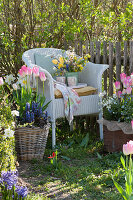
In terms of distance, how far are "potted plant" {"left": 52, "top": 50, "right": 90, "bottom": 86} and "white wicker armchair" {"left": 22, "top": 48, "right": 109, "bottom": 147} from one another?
171mm

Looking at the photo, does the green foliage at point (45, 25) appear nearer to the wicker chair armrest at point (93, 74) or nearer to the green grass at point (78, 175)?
the wicker chair armrest at point (93, 74)

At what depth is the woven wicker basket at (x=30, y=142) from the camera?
3.23 m

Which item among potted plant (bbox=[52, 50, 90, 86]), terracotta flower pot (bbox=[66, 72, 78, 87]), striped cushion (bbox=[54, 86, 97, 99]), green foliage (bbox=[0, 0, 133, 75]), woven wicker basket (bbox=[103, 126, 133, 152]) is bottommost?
woven wicker basket (bbox=[103, 126, 133, 152])

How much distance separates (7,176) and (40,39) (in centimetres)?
308

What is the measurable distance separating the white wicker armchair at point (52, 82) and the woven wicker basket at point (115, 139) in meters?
0.39

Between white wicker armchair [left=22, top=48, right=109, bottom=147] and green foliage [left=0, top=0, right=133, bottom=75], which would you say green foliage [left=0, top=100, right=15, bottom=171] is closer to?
white wicker armchair [left=22, top=48, right=109, bottom=147]

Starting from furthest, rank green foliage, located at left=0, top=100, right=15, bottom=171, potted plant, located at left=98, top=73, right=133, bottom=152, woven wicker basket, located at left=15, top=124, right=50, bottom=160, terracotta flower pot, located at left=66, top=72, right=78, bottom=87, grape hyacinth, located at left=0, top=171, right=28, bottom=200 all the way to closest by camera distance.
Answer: terracotta flower pot, located at left=66, top=72, right=78, bottom=87 < potted plant, located at left=98, top=73, right=133, bottom=152 < woven wicker basket, located at left=15, top=124, right=50, bottom=160 < green foliage, located at left=0, top=100, right=15, bottom=171 < grape hyacinth, located at left=0, top=171, right=28, bottom=200

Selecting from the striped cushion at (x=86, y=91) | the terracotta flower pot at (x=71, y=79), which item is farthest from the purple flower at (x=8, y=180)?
the terracotta flower pot at (x=71, y=79)

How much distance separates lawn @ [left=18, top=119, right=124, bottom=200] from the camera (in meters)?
2.59

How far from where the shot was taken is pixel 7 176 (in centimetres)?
218

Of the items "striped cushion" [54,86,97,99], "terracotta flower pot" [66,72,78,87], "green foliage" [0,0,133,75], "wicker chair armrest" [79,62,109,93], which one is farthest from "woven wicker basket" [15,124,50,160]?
"green foliage" [0,0,133,75]

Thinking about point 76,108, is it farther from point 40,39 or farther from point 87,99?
point 40,39

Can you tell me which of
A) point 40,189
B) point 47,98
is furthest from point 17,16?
point 40,189

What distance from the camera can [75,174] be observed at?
2.99m
